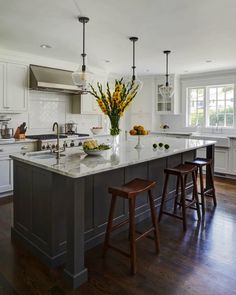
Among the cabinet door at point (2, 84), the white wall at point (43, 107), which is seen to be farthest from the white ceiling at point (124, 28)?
the cabinet door at point (2, 84)

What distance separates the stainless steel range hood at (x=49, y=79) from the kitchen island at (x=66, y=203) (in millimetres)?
2208

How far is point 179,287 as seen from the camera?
2.00 m

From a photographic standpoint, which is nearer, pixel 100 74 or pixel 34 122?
pixel 34 122

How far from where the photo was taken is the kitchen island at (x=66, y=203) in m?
2.01

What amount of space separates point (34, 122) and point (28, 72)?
991 mm

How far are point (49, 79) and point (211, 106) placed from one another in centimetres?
401

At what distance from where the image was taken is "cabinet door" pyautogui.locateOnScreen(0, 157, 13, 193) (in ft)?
13.5

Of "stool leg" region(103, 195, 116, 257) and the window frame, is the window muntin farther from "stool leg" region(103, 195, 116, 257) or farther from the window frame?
"stool leg" region(103, 195, 116, 257)

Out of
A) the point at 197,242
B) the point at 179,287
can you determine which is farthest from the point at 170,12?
the point at 179,287

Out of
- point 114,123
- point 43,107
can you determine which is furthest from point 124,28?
point 43,107

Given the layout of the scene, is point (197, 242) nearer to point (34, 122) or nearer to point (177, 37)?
point (177, 37)

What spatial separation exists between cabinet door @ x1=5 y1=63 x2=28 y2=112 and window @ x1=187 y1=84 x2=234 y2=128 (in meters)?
4.14

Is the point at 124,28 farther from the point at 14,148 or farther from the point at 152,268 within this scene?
the point at 152,268

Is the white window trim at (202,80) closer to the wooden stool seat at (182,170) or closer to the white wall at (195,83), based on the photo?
the white wall at (195,83)
